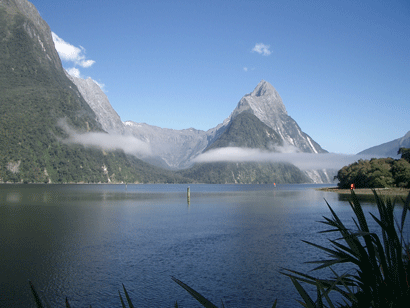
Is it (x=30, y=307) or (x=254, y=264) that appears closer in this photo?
(x=30, y=307)

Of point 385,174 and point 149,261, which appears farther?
point 385,174

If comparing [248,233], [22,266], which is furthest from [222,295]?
[248,233]

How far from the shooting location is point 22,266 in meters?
22.9

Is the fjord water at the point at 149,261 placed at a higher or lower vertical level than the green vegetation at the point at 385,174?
lower

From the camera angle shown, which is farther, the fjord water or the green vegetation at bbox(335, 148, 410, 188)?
the green vegetation at bbox(335, 148, 410, 188)

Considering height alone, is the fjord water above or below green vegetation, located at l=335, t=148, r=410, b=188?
below

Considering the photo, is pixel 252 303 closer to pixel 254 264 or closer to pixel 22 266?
pixel 254 264

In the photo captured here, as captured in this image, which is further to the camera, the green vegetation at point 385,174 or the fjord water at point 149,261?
the green vegetation at point 385,174

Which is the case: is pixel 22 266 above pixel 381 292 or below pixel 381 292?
below

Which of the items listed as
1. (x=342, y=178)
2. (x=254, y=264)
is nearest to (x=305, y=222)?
(x=254, y=264)

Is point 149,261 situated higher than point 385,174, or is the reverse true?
point 385,174

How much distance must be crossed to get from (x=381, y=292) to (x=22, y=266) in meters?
24.5

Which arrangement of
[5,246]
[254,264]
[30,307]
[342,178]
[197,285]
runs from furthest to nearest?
[342,178], [5,246], [254,264], [197,285], [30,307]

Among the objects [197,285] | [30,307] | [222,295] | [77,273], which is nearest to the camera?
[30,307]
